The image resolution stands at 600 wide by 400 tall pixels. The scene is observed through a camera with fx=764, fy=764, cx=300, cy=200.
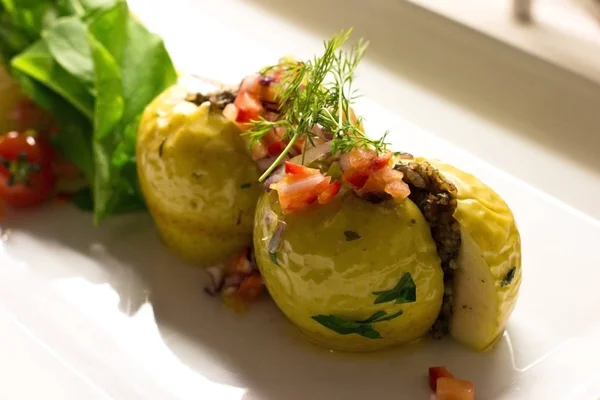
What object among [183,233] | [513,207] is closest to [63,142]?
[183,233]

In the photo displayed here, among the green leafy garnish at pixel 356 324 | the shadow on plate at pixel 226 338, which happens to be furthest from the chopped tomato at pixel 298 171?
the shadow on plate at pixel 226 338

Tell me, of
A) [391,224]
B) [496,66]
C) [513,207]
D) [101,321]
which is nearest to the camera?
[391,224]

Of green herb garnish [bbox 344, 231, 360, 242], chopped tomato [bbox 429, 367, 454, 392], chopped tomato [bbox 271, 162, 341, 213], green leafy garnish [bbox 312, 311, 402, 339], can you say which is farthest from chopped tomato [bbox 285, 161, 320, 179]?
chopped tomato [bbox 429, 367, 454, 392]

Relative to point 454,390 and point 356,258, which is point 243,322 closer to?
point 356,258

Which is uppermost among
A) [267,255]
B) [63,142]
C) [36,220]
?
[267,255]

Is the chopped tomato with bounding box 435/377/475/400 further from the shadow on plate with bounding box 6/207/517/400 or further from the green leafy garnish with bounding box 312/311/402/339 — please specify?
the green leafy garnish with bounding box 312/311/402/339

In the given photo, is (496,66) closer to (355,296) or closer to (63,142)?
(355,296)
